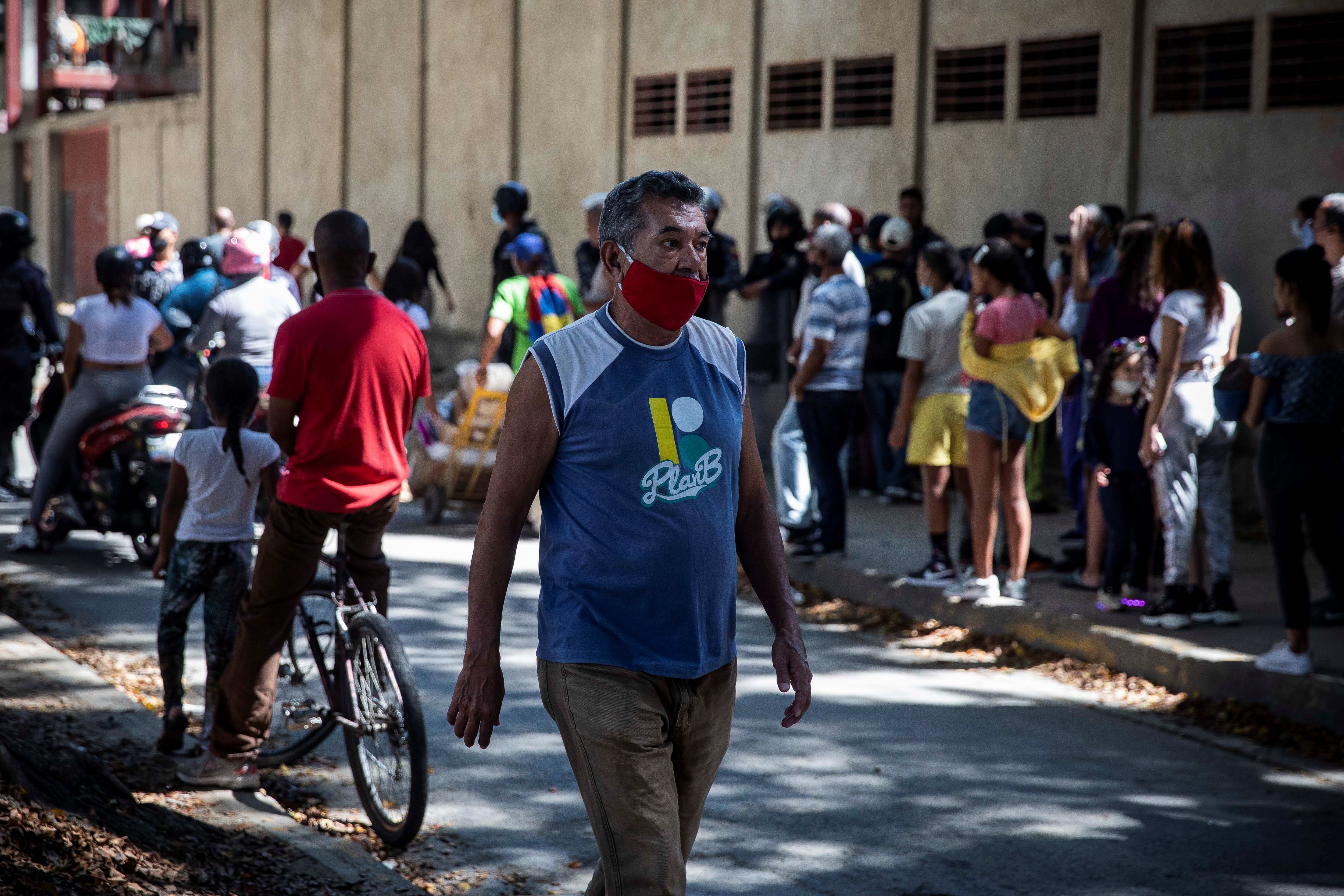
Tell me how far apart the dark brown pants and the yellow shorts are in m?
4.18

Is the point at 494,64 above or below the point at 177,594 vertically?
above

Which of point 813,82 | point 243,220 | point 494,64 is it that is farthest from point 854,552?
point 243,220

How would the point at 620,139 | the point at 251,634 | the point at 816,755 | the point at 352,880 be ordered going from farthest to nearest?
the point at 620,139 < the point at 816,755 < the point at 251,634 < the point at 352,880

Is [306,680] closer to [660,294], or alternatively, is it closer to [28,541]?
[660,294]

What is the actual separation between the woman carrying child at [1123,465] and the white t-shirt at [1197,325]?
28 centimetres

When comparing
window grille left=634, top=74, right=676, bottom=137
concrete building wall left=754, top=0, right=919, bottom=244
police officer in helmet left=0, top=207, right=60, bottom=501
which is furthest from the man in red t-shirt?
window grille left=634, top=74, right=676, bottom=137

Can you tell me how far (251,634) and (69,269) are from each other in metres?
32.0

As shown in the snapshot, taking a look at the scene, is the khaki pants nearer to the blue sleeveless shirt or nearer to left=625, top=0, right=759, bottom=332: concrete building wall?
the blue sleeveless shirt

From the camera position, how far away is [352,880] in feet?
15.0

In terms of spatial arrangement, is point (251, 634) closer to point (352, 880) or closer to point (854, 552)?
point (352, 880)

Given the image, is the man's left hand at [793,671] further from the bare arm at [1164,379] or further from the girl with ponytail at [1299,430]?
the bare arm at [1164,379]

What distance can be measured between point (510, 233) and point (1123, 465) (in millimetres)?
6159

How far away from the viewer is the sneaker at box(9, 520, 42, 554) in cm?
1000

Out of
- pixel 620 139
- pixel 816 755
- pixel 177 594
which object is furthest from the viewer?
pixel 620 139
